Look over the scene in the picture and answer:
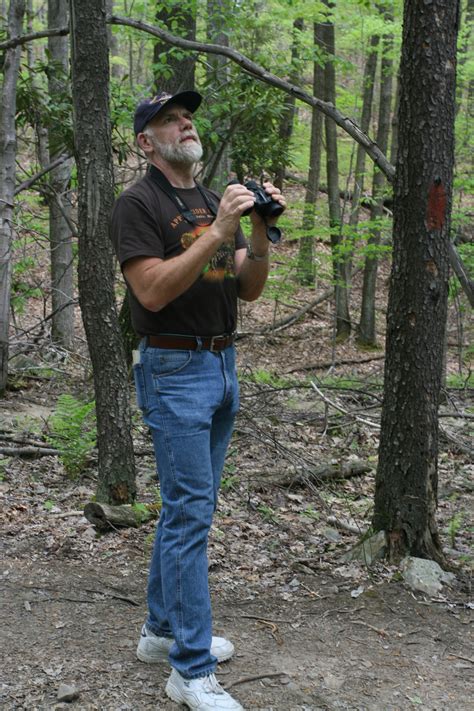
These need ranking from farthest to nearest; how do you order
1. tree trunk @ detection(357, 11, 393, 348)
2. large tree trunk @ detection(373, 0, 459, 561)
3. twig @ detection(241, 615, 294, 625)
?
tree trunk @ detection(357, 11, 393, 348), large tree trunk @ detection(373, 0, 459, 561), twig @ detection(241, 615, 294, 625)

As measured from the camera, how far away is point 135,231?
2895 millimetres

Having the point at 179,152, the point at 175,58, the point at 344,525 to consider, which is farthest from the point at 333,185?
the point at 179,152

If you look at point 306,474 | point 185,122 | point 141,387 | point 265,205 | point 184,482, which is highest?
point 185,122

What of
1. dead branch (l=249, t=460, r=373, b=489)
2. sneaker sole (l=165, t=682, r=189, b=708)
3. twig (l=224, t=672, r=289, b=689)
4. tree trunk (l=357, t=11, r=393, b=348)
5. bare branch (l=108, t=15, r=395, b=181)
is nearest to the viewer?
sneaker sole (l=165, t=682, r=189, b=708)

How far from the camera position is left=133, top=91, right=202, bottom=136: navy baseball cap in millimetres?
3143

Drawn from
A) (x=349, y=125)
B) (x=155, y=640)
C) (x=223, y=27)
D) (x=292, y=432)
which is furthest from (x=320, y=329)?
(x=155, y=640)

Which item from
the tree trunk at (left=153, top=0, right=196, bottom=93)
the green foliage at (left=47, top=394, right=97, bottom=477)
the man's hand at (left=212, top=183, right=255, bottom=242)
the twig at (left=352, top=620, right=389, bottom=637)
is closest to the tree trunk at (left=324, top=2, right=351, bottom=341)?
the tree trunk at (left=153, top=0, right=196, bottom=93)

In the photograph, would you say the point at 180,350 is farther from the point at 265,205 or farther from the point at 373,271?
the point at 373,271

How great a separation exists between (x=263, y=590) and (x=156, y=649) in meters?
1.09

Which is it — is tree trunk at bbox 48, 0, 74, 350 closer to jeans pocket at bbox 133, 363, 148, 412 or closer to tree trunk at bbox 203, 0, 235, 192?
tree trunk at bbox 203, 0, 235, 192

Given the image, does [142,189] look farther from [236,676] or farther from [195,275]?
[236,676]

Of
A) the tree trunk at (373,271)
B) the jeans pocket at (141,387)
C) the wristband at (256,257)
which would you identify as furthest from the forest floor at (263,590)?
the tree trunk at (373,271)

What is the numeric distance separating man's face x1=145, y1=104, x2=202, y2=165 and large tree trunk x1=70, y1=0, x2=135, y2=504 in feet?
6.11

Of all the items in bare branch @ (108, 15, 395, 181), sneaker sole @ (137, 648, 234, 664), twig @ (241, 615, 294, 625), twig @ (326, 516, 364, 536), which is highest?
bare branch @ (108, 15, 395, 181)
